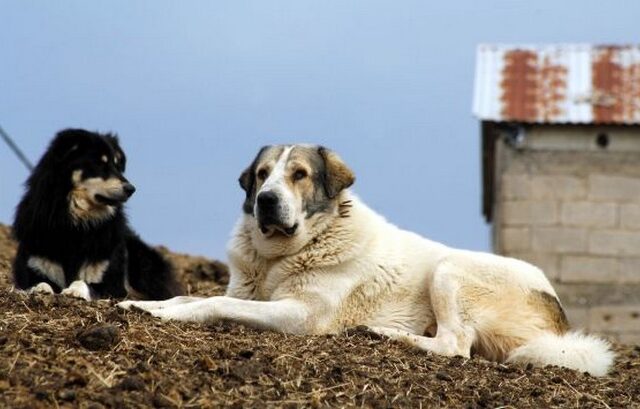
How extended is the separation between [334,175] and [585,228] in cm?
1104

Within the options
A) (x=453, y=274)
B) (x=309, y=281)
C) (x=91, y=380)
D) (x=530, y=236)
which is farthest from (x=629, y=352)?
(x=530, y=236)

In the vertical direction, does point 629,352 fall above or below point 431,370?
below

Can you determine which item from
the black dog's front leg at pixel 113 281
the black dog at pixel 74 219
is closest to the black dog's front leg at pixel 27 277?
the black dog at pixel 74 219

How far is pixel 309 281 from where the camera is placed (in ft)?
26.7

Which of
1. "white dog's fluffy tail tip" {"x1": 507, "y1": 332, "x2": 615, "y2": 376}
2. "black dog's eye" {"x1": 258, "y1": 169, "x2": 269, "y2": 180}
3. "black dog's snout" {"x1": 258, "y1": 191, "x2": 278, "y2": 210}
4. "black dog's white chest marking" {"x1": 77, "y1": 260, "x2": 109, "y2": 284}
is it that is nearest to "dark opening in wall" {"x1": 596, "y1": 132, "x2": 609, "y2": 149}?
"white dog's fluffy tail tip" {"x1": 507, "y1": 332, "x2": 615, "y2": 376}

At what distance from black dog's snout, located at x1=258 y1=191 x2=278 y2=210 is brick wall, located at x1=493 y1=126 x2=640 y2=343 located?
11.2m

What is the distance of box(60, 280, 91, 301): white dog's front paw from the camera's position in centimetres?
830

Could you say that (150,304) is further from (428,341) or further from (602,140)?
(602,140)

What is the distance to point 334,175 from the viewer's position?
8344 millimetres

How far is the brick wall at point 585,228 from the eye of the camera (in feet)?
60.8

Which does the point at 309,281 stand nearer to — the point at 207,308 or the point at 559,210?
the point at 207,308

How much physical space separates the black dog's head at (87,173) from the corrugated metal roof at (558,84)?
11.1 metres

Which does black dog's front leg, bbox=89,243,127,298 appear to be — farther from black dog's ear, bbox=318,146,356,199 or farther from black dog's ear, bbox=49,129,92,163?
black dog's ear, bbox=318,146,356,199

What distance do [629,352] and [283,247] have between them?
3.57 m
